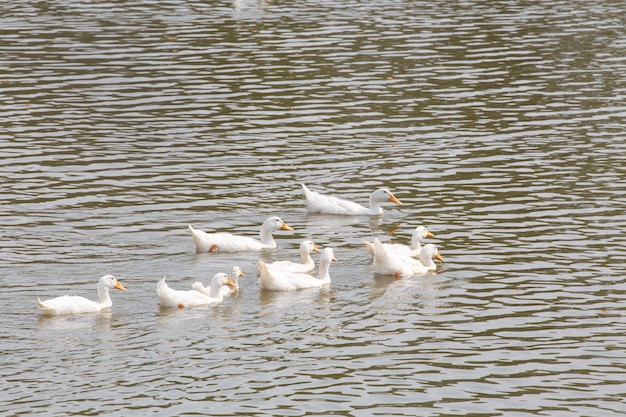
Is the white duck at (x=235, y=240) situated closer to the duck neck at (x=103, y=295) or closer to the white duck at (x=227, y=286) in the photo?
the white duck at (x=227, y=286)

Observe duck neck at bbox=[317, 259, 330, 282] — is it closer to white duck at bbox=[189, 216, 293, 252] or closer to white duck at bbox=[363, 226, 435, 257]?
white duck at bbox=[363, 226, 435, 257]

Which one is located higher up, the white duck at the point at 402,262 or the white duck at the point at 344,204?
the white duck at the point at 344,204

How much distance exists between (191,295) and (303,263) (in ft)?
8.59

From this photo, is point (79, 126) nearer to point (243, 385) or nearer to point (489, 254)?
point (489, 254)

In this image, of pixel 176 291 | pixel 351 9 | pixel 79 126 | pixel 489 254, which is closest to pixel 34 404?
pixel 176 291

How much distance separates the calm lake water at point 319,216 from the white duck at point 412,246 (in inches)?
14.6

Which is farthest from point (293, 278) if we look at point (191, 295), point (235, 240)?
point (235, 240)

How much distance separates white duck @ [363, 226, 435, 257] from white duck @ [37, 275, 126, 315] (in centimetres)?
424

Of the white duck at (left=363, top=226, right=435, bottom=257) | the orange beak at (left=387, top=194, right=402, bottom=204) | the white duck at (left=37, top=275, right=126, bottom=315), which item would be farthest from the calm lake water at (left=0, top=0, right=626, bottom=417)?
the white duck at (left=363, top=226, right=435, bottom=257)

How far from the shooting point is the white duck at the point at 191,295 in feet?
58.7

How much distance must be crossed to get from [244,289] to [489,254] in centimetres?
404

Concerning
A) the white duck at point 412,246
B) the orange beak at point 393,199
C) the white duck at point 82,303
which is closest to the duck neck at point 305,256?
the white duck at point 412,246

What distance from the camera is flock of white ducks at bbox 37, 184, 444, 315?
17953mm

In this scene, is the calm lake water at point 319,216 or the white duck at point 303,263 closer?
the calm lake water at point 319,216
